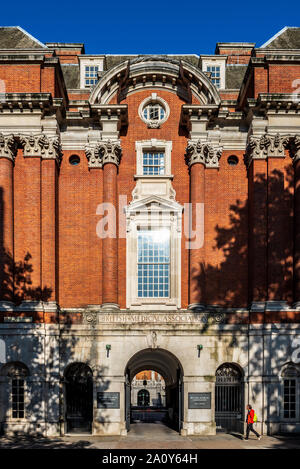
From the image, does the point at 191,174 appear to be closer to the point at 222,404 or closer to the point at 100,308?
the point at 100,308

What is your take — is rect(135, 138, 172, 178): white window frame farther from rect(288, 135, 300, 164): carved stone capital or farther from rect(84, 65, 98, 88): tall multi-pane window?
rect(288, 135, 300, 164): carved stone capital

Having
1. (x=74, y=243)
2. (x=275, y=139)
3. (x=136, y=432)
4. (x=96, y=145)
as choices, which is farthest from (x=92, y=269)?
(x=275, y=139)

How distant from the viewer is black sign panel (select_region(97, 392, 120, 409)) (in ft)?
89.5

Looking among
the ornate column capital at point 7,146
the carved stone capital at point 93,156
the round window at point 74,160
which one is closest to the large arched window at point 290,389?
the carved stone capital at point 93,156

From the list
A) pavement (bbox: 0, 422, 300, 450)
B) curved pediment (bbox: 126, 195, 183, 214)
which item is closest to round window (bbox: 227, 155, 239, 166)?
curved pediment (bbox: 126, 195, 183, 214)

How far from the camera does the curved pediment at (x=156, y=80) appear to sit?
29594mm

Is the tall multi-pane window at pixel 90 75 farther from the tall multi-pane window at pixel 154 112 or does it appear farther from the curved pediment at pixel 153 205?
the curved pediment at pixel 153 205

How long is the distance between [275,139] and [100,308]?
11.3 metres

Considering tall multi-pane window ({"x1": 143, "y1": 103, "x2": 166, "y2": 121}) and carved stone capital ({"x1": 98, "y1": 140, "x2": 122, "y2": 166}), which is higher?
tall multi-pane window ({"x1": 143, "y1": 103, "x2": 166, "y2": 121})

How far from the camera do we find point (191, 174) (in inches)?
1171

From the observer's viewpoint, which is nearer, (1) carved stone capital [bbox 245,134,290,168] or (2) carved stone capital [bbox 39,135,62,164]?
(2) carved stone capital [bbox 39,135,62,164]

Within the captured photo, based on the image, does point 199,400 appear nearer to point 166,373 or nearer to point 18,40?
point 166,373

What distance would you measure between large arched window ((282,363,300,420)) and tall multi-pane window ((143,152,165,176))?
1113 cm

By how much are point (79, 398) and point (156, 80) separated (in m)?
15.7
